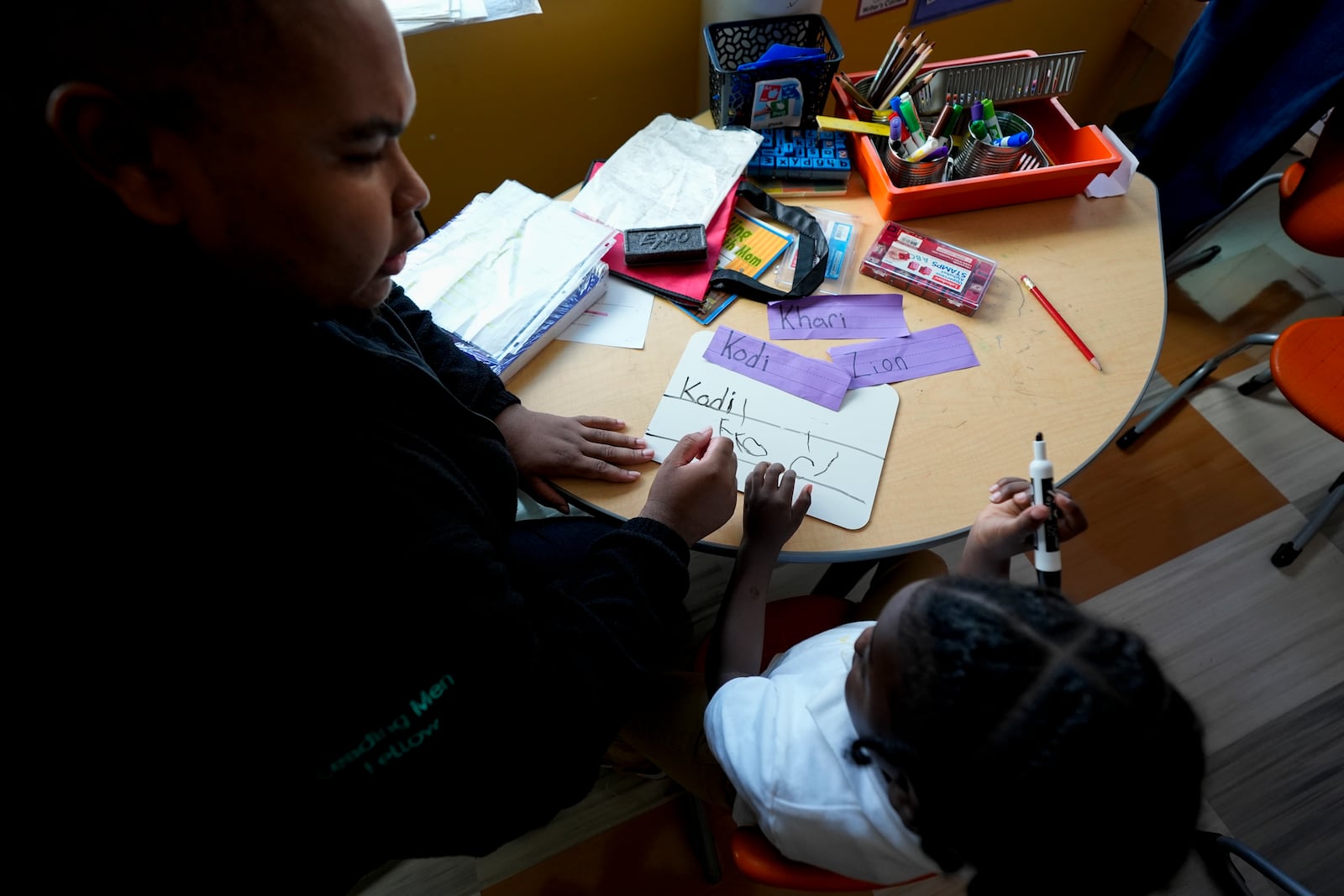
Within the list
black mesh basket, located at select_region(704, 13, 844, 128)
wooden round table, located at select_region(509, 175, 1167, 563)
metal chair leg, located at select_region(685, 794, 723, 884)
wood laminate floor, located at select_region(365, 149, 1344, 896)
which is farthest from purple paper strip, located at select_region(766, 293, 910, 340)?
metal chair leg, located at select_region(685, 794, 723, 884)

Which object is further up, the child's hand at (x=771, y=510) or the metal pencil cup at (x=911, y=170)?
the metal pencil cup at (x=911, y=170)

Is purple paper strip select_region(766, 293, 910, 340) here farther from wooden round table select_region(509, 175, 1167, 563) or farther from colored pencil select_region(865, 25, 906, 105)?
colored pencil select_region(865, 25, 906, 105)

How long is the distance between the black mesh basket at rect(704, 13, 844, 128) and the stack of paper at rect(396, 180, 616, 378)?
0.34m

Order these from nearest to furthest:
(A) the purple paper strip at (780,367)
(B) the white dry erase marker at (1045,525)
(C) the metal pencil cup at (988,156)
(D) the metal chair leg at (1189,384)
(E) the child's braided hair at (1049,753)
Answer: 1. (E) the child's braided hair at (1049,753)
2. (B) the white dry erase marker at (1045,525)
3. (A) the purple paper strip at (780,367)
4. (C) the metal pencil cup at (988,156)
5. (D) the metal chair leg at (1189,384)

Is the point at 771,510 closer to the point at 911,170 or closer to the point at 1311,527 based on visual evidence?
the point at 911,170

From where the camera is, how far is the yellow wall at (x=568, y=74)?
1.32 metres

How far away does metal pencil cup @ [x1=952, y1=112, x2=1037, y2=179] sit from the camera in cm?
105

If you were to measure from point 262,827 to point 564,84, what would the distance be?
140cm

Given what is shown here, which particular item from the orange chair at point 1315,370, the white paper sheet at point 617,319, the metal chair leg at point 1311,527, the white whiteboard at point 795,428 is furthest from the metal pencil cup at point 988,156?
the metal chair leg at point 1311,527

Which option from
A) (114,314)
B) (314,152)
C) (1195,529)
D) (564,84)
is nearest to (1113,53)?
(1195,529)

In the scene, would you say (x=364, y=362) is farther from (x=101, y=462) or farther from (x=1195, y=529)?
(x=1195, y=529)

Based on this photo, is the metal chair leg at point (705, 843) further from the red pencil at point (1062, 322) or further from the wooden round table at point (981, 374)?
the red pencil at point (1062, 322)

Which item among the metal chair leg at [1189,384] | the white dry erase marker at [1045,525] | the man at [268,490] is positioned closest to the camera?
the man at [268,490]

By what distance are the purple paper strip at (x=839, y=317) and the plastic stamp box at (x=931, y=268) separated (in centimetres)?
4
